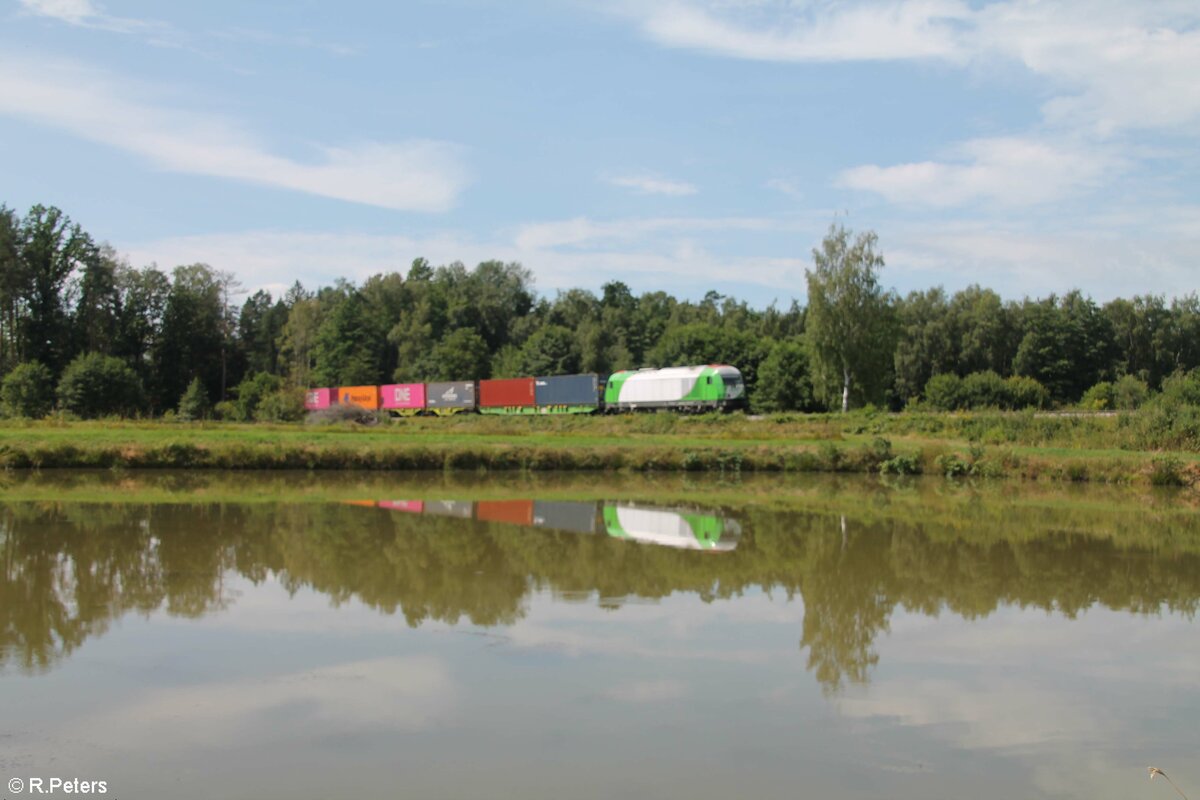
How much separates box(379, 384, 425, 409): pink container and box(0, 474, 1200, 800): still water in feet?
158

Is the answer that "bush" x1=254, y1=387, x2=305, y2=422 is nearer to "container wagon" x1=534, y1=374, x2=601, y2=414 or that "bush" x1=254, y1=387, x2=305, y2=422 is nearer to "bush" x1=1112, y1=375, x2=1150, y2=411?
"container wagon" x1=534, y1=374, x2=601, y2=414

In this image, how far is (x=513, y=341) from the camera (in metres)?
97.7

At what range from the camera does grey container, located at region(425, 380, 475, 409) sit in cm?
6412

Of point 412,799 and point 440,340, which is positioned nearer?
point 412,799

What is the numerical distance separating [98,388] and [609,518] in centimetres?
4720

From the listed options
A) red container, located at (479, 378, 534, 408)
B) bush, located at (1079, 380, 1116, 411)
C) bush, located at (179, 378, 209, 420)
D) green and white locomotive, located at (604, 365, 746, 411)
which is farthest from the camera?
red container, located at (479, 378, 534, 408)

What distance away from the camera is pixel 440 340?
→ 316 ft

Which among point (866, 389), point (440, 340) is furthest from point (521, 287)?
point (866, 389)

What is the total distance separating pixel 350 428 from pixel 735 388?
69.4 feet

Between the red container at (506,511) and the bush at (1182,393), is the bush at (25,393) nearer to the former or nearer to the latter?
the red container at (506,511)

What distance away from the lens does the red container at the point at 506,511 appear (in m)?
19.4

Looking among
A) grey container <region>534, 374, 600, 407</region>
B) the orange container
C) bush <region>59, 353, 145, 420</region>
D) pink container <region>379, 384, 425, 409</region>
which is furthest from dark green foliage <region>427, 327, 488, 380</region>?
bush <region>59, 353, 145, 420</region>

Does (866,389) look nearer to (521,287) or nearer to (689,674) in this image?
(689,674)

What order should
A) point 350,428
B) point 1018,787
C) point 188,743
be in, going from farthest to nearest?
1. point 350,428
2. point 188,743
3. point 1018,787
